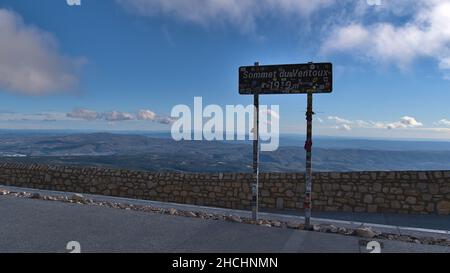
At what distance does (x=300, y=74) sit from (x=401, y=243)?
10.9 feet

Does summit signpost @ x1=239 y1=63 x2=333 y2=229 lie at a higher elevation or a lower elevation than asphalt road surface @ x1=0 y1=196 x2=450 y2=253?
higher

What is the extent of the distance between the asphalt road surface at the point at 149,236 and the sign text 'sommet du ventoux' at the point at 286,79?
2.57 m

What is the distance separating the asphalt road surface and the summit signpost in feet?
3.95

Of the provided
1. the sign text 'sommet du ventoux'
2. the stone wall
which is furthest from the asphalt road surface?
the stone wall

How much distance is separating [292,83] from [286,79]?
0.45 feet

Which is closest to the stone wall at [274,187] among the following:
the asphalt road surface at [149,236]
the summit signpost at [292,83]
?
the summit signpost at [292,83]

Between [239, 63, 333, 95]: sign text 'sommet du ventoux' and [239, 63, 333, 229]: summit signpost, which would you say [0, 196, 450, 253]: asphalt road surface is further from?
[239, 63, 333, 95]: sign text 'sommet du ventoux'

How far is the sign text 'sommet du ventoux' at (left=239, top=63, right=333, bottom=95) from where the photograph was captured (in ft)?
22.1

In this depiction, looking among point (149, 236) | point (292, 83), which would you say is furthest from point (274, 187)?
point (149, 236)

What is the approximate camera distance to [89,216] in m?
7.09

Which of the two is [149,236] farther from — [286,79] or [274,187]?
[274,187]

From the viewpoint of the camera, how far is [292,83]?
6930 millimetres

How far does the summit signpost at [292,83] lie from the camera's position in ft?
22.1
